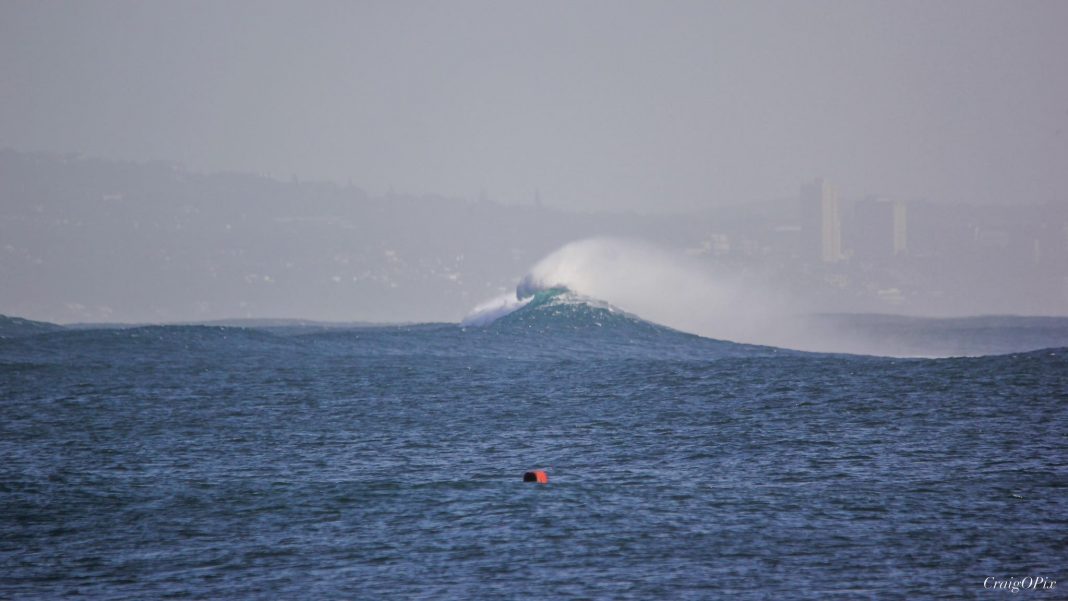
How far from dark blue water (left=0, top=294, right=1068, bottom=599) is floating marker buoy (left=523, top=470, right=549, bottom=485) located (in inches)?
12.0

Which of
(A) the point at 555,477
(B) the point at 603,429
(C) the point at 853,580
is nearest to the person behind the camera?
(C) the point at 853,580

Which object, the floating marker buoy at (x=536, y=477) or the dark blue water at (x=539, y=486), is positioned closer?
the dark blue water at (x=539, y=486)

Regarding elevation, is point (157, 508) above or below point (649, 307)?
below

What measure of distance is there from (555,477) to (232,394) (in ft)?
61.5

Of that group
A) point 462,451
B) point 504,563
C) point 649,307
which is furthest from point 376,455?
point 649,307

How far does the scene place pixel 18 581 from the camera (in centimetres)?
1557

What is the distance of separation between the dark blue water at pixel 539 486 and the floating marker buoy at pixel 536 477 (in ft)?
1.00

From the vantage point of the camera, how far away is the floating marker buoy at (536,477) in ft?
71.8

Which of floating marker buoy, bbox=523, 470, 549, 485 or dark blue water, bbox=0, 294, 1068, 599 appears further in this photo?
floating marker buoy, bbox=523, 470, 549, 485

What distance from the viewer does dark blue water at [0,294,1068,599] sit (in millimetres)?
15562

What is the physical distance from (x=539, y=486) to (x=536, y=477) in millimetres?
436

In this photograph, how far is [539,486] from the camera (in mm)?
21531

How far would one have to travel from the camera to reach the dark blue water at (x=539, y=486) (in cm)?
1556

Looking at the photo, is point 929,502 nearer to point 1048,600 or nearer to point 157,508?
point 1048,600
